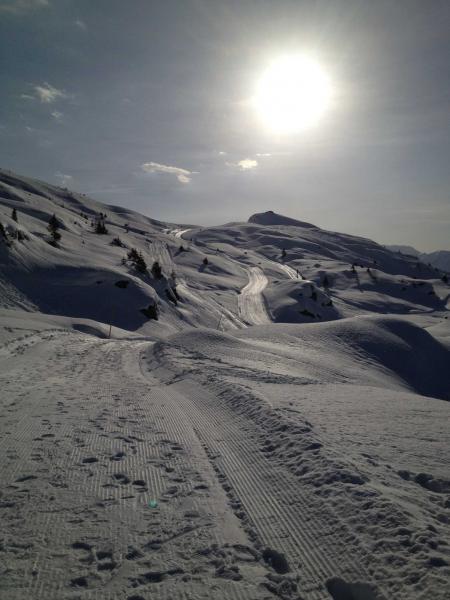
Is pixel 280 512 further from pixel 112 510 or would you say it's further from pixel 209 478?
pixel 112 510

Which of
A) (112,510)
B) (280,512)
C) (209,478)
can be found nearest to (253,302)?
(209,478)

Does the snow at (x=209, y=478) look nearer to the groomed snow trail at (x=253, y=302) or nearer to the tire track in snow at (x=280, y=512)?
the tire track in snow at (x=280, y=512)

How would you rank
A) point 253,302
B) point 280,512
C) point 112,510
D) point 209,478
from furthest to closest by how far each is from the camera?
1. point 253,302
2. point 209,478
3. point 280,512
4. point 112,510

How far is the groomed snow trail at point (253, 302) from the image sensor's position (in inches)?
1909

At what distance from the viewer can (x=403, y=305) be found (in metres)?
79.8

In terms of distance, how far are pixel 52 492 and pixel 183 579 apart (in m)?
2.25

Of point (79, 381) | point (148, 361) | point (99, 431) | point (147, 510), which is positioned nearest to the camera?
point (147, 510)

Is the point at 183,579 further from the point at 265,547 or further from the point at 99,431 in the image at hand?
the point at 99,431

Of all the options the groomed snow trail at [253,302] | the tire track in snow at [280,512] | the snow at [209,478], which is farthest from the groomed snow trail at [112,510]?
the groomed snow trail at [253,302]

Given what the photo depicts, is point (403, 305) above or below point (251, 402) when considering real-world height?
above

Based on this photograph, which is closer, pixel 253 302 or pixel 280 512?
pixel 280 512

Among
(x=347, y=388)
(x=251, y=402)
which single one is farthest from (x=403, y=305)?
(x=251, y=402)

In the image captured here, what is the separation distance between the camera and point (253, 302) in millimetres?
55969

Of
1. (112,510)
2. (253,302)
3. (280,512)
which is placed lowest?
(112,510)
